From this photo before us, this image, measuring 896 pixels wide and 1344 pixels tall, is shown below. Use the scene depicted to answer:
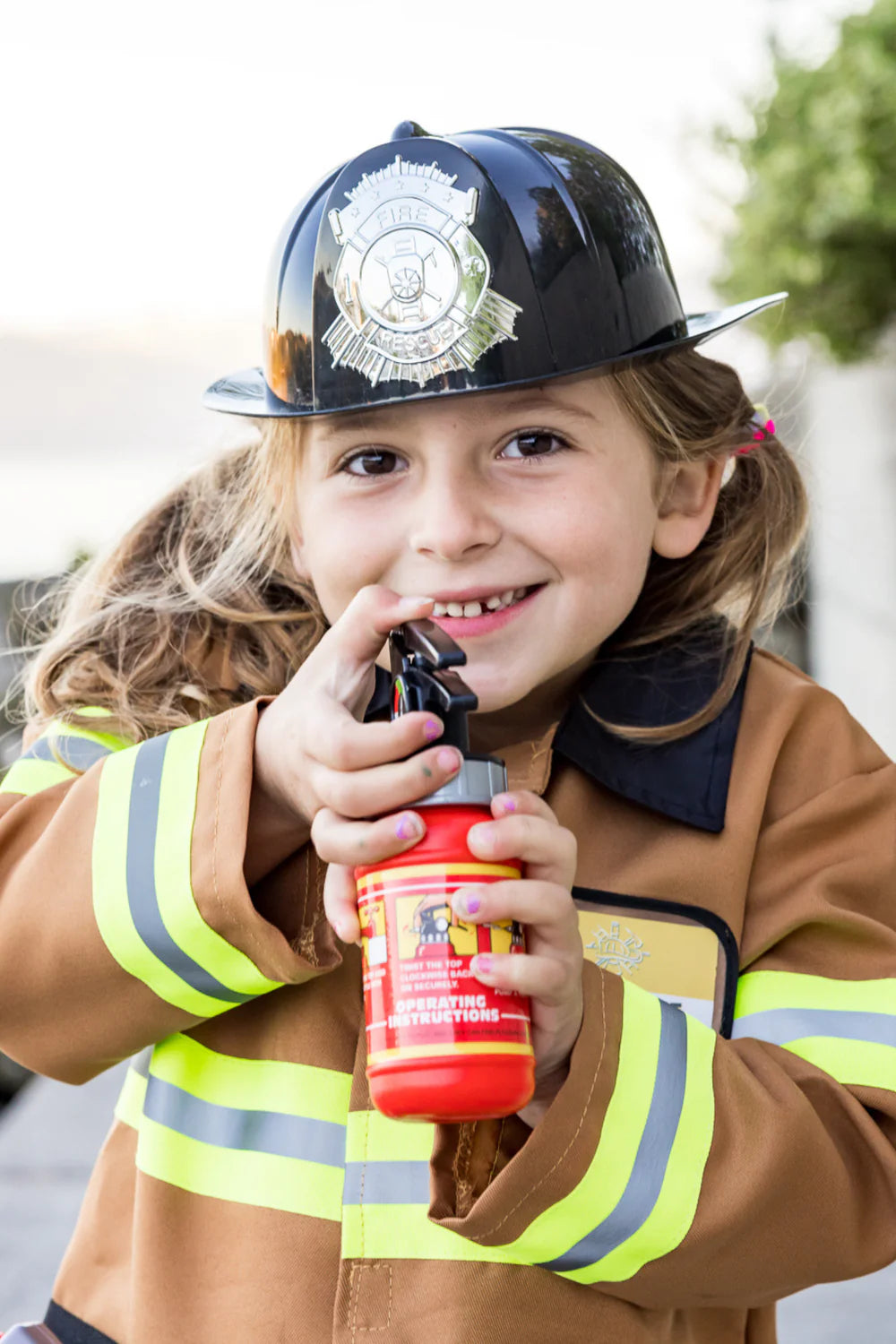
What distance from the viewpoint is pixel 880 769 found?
1.97 meters

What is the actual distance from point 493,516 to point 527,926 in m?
0.60

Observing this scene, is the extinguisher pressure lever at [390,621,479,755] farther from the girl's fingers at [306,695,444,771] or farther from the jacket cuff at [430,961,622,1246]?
the jacket cuff at [430,961,622,1246]

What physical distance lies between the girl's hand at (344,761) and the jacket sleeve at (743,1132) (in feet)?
1.06

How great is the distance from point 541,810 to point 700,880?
0.54 meters

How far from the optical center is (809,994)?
5.83 feet

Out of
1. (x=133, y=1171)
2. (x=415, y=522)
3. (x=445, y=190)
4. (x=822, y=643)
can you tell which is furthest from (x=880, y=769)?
(x=822, y=643)

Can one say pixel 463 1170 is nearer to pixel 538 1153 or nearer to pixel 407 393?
pixel 538 1153

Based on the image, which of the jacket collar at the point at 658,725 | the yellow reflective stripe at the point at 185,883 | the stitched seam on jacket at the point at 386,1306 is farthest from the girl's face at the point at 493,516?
the stitched seam on jacket at the point at 386,1306

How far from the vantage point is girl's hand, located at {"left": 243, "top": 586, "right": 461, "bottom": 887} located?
131 cm

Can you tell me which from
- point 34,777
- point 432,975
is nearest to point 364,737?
point 432,975

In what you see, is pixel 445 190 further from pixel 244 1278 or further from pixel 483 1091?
pixel 244 1278

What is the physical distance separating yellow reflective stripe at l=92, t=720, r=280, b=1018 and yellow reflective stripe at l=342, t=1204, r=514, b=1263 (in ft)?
0.95

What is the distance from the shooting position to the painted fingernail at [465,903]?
1249mm

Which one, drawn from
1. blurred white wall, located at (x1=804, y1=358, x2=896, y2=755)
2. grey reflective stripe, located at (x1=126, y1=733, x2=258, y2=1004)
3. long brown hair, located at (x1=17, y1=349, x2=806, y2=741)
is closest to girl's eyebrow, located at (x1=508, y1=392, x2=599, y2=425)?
long brown hair, located at (x1=17, y1=349, x2=806, y2=741)
